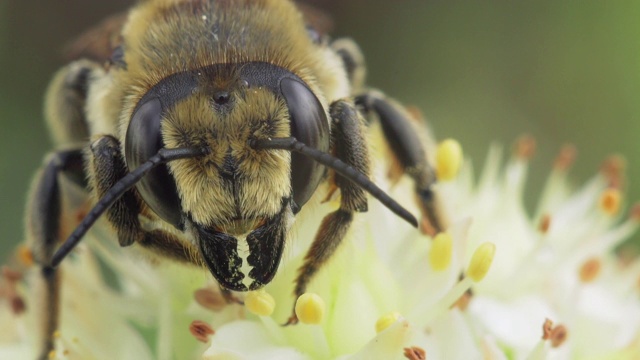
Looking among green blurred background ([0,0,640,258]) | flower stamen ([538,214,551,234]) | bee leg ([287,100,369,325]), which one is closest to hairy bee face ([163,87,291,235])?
bee leg ([287,100,369,325])

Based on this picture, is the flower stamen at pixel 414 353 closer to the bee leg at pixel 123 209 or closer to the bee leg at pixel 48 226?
the bee leg at pixel 123 209

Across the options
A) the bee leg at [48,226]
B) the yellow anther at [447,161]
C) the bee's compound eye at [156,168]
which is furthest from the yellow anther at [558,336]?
the bee leg at [48,226]

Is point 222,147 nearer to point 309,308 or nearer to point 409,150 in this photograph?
point 309,308

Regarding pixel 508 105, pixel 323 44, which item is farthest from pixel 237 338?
pixel 508 105

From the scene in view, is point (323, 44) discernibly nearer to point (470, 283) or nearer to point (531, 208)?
point (470, 283)

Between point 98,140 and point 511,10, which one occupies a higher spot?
point 511,10

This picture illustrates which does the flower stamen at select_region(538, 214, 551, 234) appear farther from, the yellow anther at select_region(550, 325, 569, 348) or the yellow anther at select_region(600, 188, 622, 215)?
the yellow anther at select_region(550, 325, 569, 348)
